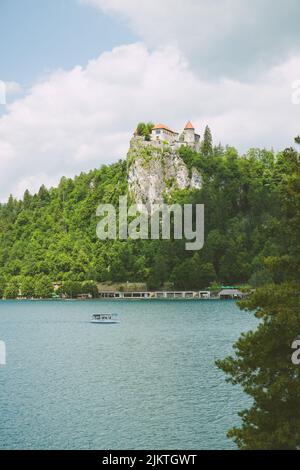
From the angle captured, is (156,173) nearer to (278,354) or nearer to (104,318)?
(104,318)

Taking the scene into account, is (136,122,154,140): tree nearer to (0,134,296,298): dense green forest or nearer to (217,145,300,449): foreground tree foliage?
(0,134,296,298): dense green forest

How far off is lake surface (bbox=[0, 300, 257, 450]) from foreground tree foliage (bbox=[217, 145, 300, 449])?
9.43 meters

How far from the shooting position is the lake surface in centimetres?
2540

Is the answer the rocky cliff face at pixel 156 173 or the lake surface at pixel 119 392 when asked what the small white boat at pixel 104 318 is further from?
the rocky cliff face at pixel 156 173

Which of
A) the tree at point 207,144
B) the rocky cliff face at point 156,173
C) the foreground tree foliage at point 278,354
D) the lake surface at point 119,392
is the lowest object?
the lake surface at point 119,392

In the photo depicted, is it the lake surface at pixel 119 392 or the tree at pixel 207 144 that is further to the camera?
→ the tree at pixel 207 144

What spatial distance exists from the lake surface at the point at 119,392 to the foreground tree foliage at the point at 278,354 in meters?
9.43

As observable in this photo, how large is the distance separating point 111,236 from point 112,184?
83.9 feet

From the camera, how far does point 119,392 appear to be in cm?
3425

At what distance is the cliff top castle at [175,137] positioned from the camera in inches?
7328

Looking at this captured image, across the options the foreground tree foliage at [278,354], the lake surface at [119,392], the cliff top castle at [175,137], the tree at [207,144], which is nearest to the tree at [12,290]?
the cliff top castle at [175,137]

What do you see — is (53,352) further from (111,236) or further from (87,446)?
(111,236)

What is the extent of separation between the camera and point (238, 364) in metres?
15.9

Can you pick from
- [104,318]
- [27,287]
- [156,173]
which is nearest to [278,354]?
[104,318]
